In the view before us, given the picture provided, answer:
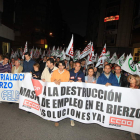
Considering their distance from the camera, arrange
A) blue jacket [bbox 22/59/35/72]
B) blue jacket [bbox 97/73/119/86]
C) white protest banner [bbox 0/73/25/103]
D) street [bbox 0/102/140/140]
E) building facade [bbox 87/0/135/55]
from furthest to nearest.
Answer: building facade [bbox 87/0/135/55] < blue jacket [bbox 22/59/35/72] < white protest banner [bbox 0/73/25/103] < blue jacket [bbox 97/73/119/86] < street [bbox 0/102/140/140]

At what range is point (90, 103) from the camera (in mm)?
3451

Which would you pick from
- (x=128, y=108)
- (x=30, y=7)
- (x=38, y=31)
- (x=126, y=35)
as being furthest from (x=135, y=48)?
(x=30, y=7)

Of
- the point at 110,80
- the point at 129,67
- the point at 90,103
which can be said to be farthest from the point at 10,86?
the point at 129,67

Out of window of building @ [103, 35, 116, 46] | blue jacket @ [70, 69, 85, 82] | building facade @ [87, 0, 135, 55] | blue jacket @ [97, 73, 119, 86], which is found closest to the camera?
blue jacket @ [97, 73, 119, 86]

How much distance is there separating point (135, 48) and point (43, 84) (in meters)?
20.3

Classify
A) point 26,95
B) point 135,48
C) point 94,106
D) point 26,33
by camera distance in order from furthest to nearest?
point 26,33 → point 135,48 → point 26,95 → point 94,106

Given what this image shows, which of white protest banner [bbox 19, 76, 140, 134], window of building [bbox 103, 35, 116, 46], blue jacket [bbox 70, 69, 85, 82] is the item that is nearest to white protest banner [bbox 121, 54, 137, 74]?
white protest banner [bbox 19, 76, 140, 134]

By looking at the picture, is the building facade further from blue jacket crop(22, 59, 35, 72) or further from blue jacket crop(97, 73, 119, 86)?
blue jacket crop(22, 59, 35, 72)

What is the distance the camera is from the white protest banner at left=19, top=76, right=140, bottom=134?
3146 millimetres

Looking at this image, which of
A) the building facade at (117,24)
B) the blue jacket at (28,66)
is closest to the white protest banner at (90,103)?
the blue jacket at (28,66)

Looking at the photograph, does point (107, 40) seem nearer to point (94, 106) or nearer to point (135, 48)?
point (135, 48)

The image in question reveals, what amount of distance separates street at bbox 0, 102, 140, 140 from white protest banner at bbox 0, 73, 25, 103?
2.54 ft

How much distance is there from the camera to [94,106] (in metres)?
3.42

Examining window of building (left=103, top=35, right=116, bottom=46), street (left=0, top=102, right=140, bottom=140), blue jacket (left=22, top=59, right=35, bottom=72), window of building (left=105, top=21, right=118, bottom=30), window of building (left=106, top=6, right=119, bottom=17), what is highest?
window of building (left=106, top=6, right=119, bottom=17)
